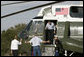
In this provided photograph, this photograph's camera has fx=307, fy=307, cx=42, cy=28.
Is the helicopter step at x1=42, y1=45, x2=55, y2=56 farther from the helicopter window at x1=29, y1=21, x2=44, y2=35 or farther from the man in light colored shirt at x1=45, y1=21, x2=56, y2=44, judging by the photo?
the helicopter window at x1=29, y1=21, x2=44, y2=35

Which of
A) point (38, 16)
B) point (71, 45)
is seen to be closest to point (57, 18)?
point (38, 16)

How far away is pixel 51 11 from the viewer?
15883 millimetres

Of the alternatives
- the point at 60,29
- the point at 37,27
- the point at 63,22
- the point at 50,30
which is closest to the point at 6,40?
the point at 37,27

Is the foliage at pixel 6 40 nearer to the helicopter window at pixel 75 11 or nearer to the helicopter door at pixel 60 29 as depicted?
the helicopter door at pixel 60 29

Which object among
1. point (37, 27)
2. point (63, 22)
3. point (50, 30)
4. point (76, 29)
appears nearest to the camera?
point (76, 29)

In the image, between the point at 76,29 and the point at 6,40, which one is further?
the point at 6,40

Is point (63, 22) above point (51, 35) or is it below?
above

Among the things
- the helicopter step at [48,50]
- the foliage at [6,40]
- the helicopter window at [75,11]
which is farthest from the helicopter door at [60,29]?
the foliage at [6,40]

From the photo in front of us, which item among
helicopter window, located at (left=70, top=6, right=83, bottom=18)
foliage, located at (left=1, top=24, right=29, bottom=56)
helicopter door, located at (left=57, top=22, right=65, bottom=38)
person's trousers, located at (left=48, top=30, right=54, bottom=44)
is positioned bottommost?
foliage, located at (left=1, top=24, right=29, bottom=56)

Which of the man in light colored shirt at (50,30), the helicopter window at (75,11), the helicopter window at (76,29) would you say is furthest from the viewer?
the man in light colored shirt at (50,30)

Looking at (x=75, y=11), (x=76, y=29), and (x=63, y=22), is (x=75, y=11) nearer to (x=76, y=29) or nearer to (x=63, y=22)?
(x=76, y=29)

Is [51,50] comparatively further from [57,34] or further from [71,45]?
[71,45]

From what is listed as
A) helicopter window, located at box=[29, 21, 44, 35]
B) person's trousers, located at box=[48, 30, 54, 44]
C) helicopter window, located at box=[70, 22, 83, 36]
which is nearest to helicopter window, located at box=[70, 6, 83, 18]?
helicopter window, located at box=[70, 22, 83, 36]

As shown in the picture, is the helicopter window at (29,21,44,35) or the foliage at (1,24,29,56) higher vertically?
the helicopter window at (29,21,44,35)
